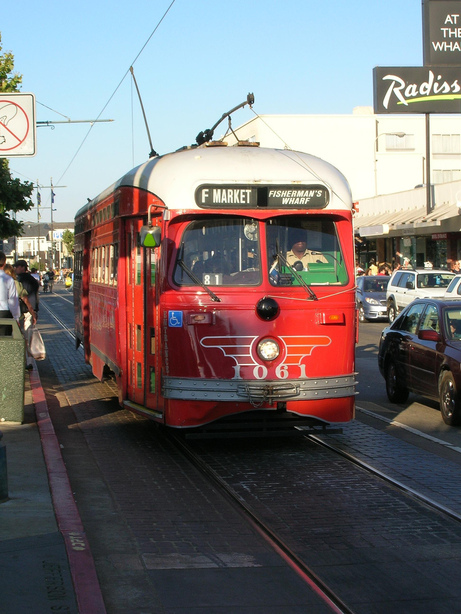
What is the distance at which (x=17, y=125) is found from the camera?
25.8ft

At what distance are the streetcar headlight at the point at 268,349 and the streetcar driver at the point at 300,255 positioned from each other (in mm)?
828

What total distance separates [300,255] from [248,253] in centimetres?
54

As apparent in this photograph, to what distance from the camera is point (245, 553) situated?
599cm

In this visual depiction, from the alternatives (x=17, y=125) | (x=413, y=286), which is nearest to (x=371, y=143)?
(x=413, y=286)

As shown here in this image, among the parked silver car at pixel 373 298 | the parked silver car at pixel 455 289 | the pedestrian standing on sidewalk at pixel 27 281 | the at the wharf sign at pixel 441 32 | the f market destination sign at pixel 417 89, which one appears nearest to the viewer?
the pedestrian standing on sidewalk at pixel 27 281

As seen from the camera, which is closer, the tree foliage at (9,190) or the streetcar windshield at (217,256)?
the streetcar windshield at (217,256)

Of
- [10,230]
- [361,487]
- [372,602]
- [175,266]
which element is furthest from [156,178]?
[10,230]

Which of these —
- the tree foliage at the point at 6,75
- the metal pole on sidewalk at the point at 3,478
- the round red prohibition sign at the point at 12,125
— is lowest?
the metal pole on sidewalk at the point at 3,478

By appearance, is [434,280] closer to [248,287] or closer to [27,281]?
[27,281]

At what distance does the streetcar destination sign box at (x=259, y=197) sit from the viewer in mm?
8820

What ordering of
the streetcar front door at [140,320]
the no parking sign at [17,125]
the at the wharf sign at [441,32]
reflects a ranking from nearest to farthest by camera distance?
1. the no parking sign at [17,125]
2. the streetcar front door at [140,320]
3. the at the wharf sign at [441,32]

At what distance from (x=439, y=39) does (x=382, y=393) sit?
2670 centimetres

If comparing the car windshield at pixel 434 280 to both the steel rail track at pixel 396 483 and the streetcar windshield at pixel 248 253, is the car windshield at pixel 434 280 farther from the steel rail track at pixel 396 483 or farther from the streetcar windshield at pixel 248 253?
the streetcar windshield at pixel 248 253

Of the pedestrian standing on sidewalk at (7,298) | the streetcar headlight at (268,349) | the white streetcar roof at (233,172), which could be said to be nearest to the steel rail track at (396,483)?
the streetcar headlight at (268,349)
